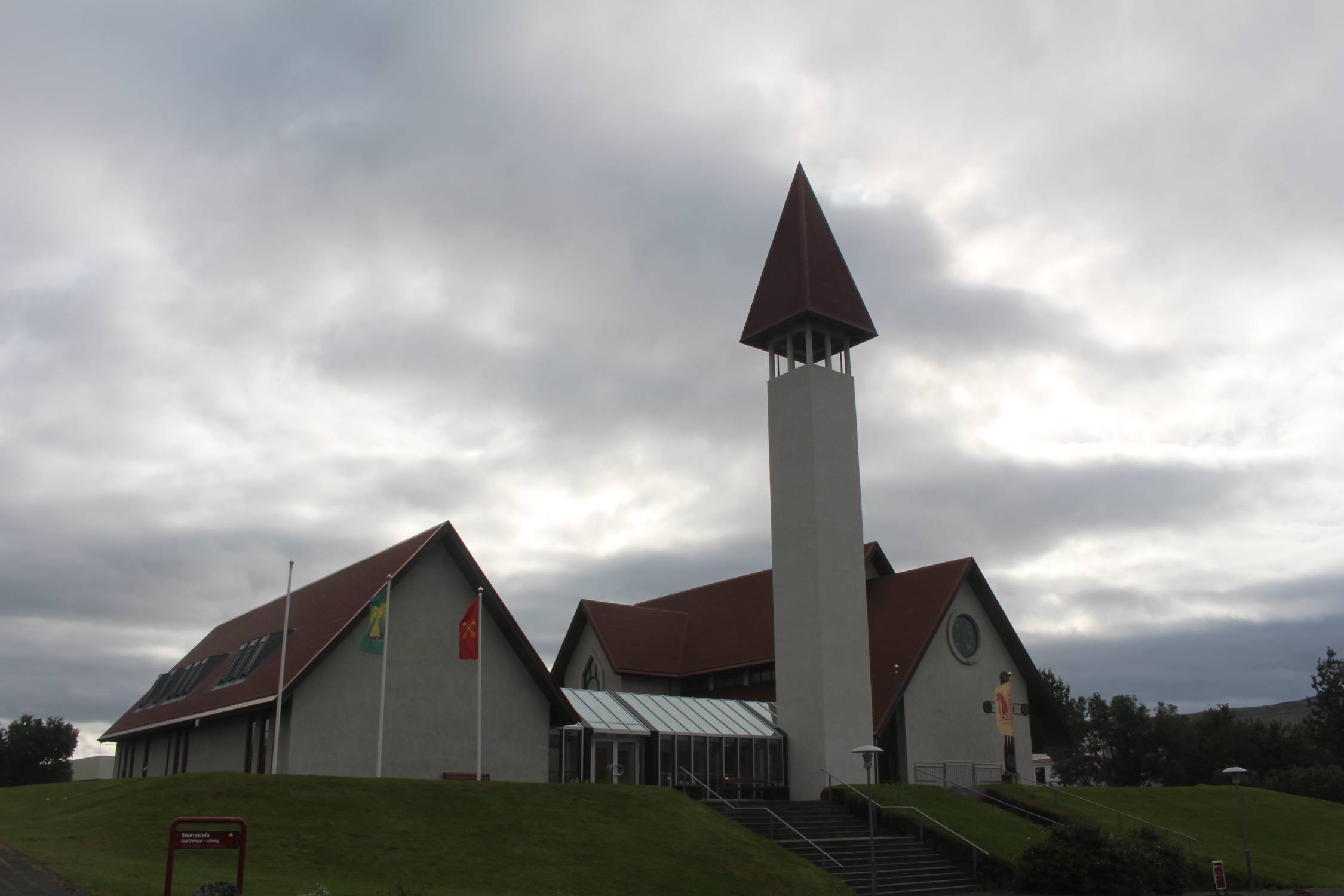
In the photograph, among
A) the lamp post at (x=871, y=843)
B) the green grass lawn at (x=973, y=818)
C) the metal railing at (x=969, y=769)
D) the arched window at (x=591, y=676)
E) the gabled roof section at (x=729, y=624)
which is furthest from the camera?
the arched window at (x=591, y=676)

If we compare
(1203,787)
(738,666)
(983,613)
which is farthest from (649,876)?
(1203,787)

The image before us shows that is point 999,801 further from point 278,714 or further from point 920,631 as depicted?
point 278,714

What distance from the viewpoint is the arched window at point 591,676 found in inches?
1884

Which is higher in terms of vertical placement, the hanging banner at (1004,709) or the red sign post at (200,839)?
the hanging banner at (1004,709)

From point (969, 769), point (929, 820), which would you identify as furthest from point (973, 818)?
point (969, 769)

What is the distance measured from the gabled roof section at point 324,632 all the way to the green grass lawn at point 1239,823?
1822 cm

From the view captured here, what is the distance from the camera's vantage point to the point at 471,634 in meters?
28.8

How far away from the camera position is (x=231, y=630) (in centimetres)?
4419

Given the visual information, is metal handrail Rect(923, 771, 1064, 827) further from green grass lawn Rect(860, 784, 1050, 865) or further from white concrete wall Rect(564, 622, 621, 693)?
white concrete wall Rect(564, 622, 621, 693)

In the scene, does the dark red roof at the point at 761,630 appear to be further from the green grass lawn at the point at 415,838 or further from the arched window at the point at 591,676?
the green grass lawn at the point at 415,838

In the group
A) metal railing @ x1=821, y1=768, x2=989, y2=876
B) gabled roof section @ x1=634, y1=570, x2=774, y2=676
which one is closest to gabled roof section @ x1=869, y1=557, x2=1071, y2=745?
gabled roof section @ x1=634, y1=570, x2=774, y2=676

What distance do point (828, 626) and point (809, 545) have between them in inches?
117

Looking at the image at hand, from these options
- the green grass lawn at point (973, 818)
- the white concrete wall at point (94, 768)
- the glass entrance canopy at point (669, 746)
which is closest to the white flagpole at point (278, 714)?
the glass entrance canopy at point (669, 746)

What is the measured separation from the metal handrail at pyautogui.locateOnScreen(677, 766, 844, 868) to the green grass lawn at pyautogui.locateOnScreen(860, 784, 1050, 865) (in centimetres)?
383
